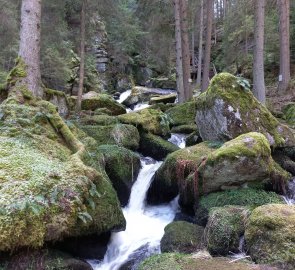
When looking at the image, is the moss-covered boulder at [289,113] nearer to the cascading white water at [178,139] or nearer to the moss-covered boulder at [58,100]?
the cascading white water at [178,139]

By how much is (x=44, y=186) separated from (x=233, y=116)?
16.4ft

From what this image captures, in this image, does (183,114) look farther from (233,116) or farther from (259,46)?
(233,116)

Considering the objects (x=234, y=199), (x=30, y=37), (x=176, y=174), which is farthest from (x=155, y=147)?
(x=30, y=37)

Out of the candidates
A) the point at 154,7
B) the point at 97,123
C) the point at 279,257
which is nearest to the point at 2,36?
the point at 154,7

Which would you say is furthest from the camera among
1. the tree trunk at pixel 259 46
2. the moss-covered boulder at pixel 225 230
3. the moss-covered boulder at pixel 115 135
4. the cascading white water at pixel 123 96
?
the cascading white water at pixel 123 96

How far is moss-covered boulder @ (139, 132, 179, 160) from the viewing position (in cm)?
988

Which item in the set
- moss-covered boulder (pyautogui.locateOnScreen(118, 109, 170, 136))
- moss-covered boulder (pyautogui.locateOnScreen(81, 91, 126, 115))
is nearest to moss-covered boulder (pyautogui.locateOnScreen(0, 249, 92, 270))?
moss-covered boulder (pyautogui.locateOnScreen(118, 109, 170, 136))

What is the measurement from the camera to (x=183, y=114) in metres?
13.2

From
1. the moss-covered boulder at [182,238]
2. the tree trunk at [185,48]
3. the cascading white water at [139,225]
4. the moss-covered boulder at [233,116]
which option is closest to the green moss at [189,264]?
the moss-covered boulder at [182,238]

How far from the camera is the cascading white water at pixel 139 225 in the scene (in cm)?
587

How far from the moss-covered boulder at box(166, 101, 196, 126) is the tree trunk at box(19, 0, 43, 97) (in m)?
6.11

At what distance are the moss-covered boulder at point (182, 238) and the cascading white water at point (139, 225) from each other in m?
0.42

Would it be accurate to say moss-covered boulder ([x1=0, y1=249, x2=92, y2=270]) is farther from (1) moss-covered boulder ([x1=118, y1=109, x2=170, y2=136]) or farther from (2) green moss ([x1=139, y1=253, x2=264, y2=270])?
(1) moss-covered boulder ([x1=118, y1=109, x2=170, y2=136])

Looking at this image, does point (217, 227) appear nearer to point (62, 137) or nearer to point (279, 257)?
A: point (279, 257)
